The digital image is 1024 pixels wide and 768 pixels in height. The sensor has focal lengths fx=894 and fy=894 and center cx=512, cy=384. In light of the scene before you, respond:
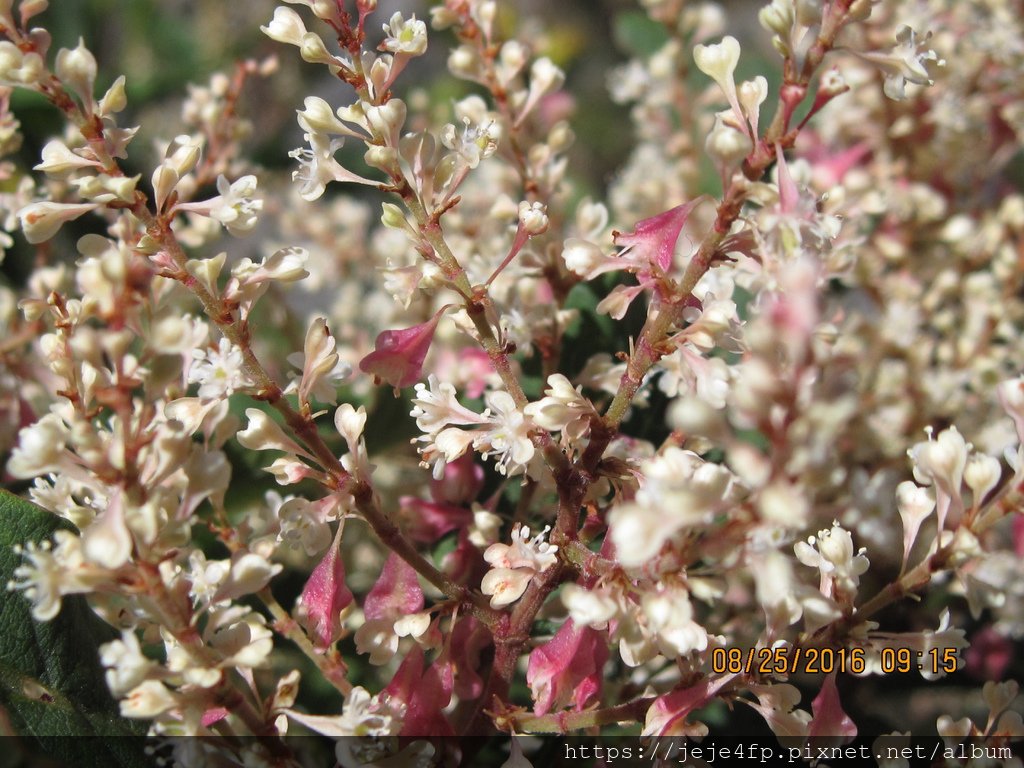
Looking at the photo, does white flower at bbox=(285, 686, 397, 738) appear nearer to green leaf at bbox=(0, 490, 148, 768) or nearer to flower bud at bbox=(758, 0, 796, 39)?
green leaf at bbox=(0, 490, 148, 768)

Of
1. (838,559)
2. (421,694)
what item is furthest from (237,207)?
(838,559)

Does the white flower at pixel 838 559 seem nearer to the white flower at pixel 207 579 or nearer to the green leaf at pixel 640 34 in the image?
the white flower at pixel 207 579

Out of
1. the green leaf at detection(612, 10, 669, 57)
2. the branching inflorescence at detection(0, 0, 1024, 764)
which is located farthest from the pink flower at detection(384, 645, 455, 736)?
the green leaf at detection(612, 10, 669, 57)

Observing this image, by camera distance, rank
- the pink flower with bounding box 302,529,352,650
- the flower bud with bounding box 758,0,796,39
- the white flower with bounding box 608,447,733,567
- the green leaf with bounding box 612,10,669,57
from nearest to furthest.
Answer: the white flower with bounding box 608,447,733,567 → the flower bud with bounding box 758,0,796,39 → the pink flower with bounding box 302,529,352,650 → the green leaf with bounding box 612,10,669,57

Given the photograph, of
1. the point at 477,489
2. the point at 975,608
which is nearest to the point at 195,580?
the point at 477,489

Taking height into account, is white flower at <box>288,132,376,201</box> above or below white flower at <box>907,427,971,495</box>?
above

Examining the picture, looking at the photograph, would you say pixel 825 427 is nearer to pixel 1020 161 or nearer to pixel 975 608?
pixel 975 608
